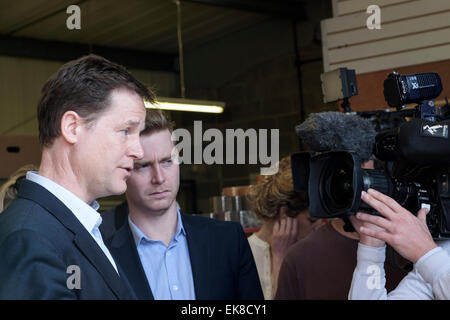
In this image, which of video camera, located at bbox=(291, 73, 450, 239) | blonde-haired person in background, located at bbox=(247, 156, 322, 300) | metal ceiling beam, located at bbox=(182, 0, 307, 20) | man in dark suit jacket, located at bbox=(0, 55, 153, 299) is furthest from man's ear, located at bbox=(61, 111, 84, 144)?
metal ceiling beam, located at bbox=(182, 0, 307, 20)

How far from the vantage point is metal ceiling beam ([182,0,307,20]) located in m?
7.68

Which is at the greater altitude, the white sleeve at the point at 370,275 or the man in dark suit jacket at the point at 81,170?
the man in dark suit jacket at the point at 81,170

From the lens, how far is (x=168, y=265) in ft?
6.25

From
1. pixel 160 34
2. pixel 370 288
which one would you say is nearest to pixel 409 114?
pixel 370 288

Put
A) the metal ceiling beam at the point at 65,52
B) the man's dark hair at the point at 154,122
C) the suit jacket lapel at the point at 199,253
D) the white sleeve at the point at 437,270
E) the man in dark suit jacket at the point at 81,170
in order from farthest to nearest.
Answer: the metal ceiling beam at the point at 65,52, the man's dark hair at the point at 154,122, the suit jacket lapel at the point at 199,253, the white sleeve at the point at 437,270, the man in dark suit jacket at the point at 81,170

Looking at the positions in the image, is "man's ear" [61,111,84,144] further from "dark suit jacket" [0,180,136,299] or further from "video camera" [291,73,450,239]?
"video camera" [291,73,450,239]

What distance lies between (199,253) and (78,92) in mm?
712

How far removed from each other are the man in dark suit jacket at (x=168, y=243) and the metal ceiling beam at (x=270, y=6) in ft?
19.0

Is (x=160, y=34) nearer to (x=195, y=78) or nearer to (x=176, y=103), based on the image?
(x=195, y=78)

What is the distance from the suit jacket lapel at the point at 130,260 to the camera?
1.83 m

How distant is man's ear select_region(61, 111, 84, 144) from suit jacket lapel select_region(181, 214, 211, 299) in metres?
0.65

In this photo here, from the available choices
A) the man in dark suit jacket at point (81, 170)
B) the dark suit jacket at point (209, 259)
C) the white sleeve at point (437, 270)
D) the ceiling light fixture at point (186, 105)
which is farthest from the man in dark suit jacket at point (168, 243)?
the ceiling light fixture at point (186, 105)

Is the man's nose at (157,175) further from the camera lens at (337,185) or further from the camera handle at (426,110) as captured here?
the camera handle at (426,110)
